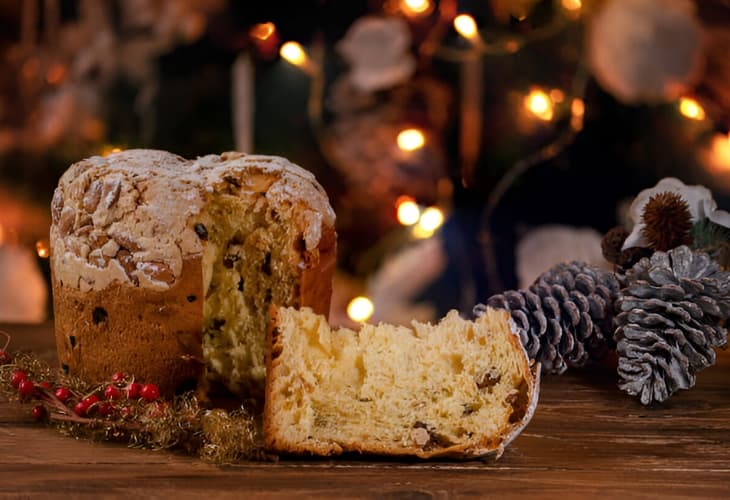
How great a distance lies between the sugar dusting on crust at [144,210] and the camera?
1.44 m

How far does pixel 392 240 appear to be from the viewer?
8.43 feet

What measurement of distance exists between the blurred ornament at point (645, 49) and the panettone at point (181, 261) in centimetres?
124

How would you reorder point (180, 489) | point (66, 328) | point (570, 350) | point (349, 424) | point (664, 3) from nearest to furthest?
point (180, 489), point (349, 424), point (66, 328), point (570, 350), point (664, 3)

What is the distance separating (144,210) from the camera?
56.4 inches

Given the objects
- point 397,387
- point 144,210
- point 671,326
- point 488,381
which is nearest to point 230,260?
point 144,210

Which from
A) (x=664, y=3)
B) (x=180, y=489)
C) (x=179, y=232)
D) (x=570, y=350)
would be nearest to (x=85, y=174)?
(x=179, y=232)

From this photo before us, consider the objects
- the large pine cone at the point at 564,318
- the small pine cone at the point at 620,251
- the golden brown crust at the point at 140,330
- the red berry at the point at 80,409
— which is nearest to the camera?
the red berry at the point at 80,409

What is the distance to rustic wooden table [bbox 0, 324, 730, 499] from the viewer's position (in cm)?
112

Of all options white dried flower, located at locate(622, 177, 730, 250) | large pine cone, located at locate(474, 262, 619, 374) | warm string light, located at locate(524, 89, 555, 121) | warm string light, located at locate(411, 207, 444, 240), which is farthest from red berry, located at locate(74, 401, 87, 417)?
warm string light, located at locate(524, 89, 555, 121)

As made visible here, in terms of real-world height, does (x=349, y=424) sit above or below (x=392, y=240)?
below

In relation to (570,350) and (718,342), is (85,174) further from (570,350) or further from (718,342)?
(718,342)

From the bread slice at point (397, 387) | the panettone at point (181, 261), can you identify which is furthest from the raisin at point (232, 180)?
the bread slice at point (397, 387)

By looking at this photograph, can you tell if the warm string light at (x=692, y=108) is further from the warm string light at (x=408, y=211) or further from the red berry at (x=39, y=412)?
the red berry at (x=39, y=412)

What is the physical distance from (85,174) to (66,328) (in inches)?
10.9
